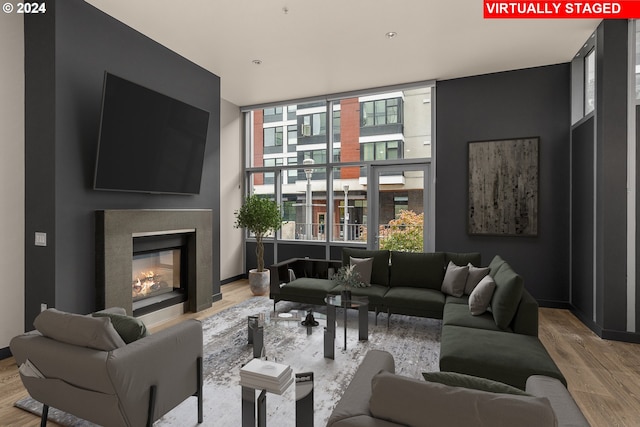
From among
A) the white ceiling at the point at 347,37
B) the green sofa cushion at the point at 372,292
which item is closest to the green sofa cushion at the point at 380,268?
the green sofa cushion at the point at 372,292

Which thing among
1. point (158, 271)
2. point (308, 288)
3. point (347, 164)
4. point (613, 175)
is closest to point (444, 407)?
point (308, 288)

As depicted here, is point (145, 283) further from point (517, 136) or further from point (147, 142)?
point (517, 136)

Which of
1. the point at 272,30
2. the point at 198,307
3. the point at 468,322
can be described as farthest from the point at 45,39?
the point at 468,322

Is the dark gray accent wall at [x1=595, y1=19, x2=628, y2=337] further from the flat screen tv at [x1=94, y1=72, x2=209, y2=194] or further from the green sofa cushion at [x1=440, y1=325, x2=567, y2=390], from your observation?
the flat screen tv at [x1=94, y1=72, x2=209, y2=194]

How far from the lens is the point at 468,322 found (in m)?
3.00

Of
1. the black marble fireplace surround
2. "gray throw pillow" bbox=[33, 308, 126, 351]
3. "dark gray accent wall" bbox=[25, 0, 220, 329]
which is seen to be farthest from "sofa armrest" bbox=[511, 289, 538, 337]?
"dark gray accent wall" bbox=[25, 0, 220, 329]

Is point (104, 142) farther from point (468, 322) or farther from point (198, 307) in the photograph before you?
point (468, 322)

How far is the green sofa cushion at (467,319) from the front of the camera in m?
2.93

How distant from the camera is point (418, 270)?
4.29 meters

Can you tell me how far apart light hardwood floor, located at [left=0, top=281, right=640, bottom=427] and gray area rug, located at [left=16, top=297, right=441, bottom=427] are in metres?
0.27

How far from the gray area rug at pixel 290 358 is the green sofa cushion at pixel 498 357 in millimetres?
642

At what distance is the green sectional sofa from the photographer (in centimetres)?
221

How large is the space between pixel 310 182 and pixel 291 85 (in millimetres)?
1761

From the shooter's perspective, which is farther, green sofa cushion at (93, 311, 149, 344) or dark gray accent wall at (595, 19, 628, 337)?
dark gray accent wall at (595, 19, 628, 337)
